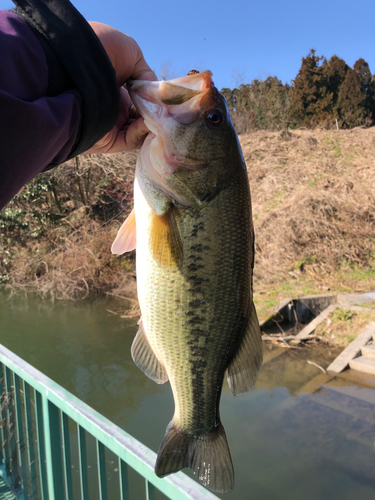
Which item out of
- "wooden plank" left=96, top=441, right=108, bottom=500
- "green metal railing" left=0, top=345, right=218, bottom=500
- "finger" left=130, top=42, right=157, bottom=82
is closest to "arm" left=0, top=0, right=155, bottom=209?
"finger" left=130, top=42, right=157, bottom=82

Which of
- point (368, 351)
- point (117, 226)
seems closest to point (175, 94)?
point (368, 351)

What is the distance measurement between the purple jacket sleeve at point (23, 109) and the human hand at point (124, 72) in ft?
1.10

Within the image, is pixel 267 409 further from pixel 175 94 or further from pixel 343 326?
pixel 175 94

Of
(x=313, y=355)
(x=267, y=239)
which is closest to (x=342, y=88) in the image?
(x=267, y=239)

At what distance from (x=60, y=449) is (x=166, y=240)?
6.19 feet

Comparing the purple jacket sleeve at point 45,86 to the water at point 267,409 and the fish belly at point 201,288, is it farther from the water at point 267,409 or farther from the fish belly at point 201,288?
the water at point 267,409

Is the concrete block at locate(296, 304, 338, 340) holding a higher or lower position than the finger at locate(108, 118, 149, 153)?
lower

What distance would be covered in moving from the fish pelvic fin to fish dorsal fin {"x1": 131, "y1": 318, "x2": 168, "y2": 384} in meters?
0.21

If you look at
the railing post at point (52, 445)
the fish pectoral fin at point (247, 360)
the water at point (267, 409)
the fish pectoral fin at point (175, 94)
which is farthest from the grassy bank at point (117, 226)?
the fish pectoral fin at point (175, 94)

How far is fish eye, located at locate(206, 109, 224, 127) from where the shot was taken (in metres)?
1.27

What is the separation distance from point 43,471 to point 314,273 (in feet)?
31.9

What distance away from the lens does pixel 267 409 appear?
6.23 m

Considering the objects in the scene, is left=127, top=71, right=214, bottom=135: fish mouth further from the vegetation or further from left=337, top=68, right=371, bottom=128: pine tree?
left=337, top=68, right=371, bottom=128: pine tree

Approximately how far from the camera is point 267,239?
12312mm
